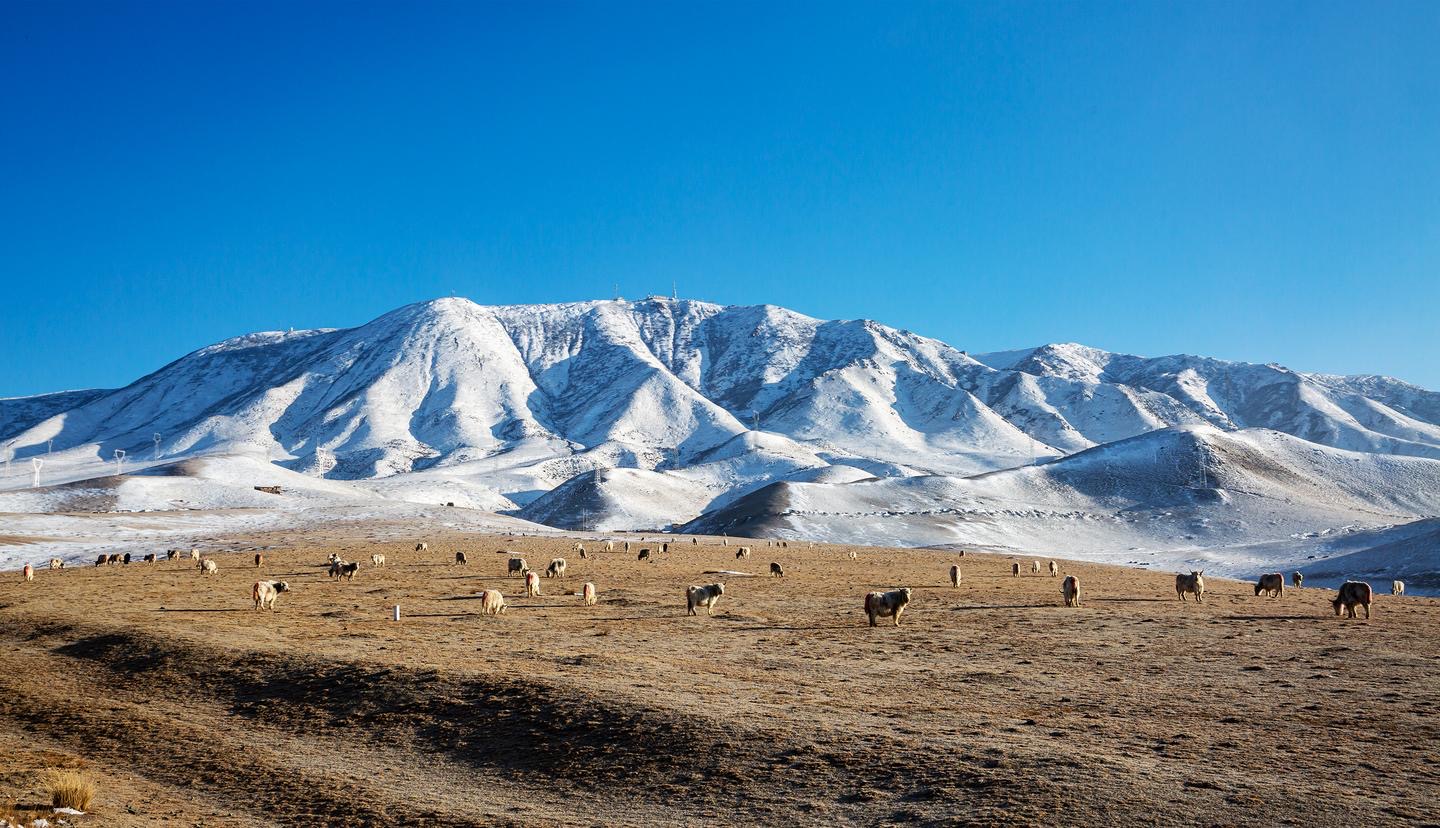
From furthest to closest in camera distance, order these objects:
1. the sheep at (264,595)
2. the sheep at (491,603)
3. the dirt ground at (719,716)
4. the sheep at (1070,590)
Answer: the sheep at (1070,590) < the sheep at (264,595) < the sheep at (491,603) < the dirt ground at (719,716)

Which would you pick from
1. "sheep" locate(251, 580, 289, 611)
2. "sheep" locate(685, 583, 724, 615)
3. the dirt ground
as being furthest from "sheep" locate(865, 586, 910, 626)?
"sheep" locate(251, 580, 289, 611)

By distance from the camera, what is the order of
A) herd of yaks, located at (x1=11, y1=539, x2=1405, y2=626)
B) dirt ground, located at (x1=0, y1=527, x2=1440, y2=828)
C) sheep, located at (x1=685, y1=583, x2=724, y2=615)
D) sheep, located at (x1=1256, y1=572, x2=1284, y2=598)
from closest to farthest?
dirt ground, located at (x1=0, y1=527, x2=1440, y2=828) → herd of yaks, located at (x1=11, y1=539, x2=1405, y2=626) → sheep, located at (x1=685, y1=583, x2=724, y2=615) → sheep, located at (x1=1256, y1=572, x2=1284, y2=598)

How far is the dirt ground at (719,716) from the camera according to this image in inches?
469

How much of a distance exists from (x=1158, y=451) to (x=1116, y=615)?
138197 millimetres

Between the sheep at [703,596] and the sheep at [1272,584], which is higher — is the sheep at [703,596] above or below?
above

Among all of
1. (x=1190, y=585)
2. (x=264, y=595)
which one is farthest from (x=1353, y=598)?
(x=264, y=595)

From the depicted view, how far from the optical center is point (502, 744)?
15164mm

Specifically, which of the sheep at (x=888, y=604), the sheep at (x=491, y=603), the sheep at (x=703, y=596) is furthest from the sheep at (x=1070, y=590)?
the sheep at (x=491, y=603)

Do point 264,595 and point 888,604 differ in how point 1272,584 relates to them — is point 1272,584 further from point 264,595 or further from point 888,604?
point 264,595

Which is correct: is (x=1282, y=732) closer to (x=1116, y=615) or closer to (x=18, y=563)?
(x=1116, y=615)

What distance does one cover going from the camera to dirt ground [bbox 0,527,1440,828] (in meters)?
11.9

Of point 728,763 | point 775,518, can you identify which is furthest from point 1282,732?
point 775,518

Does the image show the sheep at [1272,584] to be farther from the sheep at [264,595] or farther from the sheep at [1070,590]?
the sheep at [264,595]

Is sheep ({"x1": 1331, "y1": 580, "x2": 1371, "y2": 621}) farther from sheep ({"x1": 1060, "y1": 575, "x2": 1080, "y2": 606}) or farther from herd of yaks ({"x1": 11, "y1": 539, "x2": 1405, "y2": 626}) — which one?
sheep ({"x1": 1060, "y1": 575, "x2": 1080, "y2": 606})
